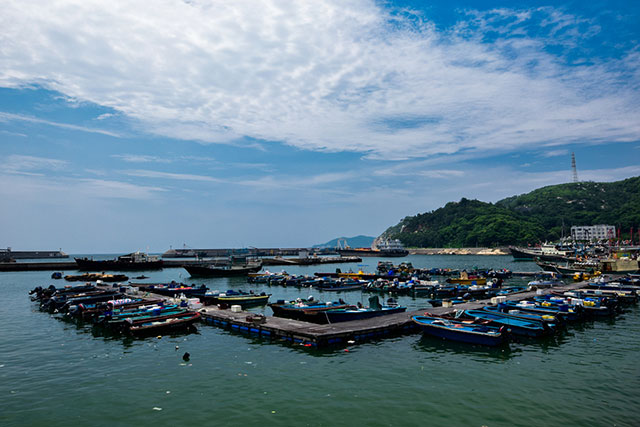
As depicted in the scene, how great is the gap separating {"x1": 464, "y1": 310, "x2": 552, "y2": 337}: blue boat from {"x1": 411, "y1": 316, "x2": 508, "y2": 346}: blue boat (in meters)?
2.60

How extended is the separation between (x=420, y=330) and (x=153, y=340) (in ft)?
69.4

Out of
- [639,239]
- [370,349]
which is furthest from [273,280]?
[639,239]

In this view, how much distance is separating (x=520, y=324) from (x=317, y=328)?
51.3 feet

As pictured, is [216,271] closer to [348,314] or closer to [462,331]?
[348,314]

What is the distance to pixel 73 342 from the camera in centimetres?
2909

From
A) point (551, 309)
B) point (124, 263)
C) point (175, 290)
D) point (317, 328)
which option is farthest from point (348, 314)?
point (124, 263)

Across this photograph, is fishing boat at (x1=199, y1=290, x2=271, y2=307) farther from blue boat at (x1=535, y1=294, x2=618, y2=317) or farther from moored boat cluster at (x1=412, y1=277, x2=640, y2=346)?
blue boat at (x1=535, y1=294, x2=618, y2=317)

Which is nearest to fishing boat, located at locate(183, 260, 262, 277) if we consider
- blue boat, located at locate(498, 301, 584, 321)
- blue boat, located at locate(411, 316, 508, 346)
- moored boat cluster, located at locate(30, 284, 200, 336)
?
moored boat cluster, located at locate(30, 284, 200, 336)

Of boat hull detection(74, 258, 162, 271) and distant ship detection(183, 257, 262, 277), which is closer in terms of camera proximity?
distant ship detection(183, 257, 262, 277)

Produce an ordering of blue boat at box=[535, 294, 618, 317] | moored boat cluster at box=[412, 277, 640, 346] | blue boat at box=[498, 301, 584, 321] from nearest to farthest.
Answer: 1. moored boat cluster at box=[412, 277, 640, 346]
2. blue boat at box=[498, 301, 584, 321]
3. blue boat at box=[535, 294, 618, 317]

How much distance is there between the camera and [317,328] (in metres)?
29.2

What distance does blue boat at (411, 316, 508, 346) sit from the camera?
2575cm

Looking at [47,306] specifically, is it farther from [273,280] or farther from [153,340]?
[273,280]

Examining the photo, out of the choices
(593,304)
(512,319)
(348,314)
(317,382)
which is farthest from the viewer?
(593,304)
